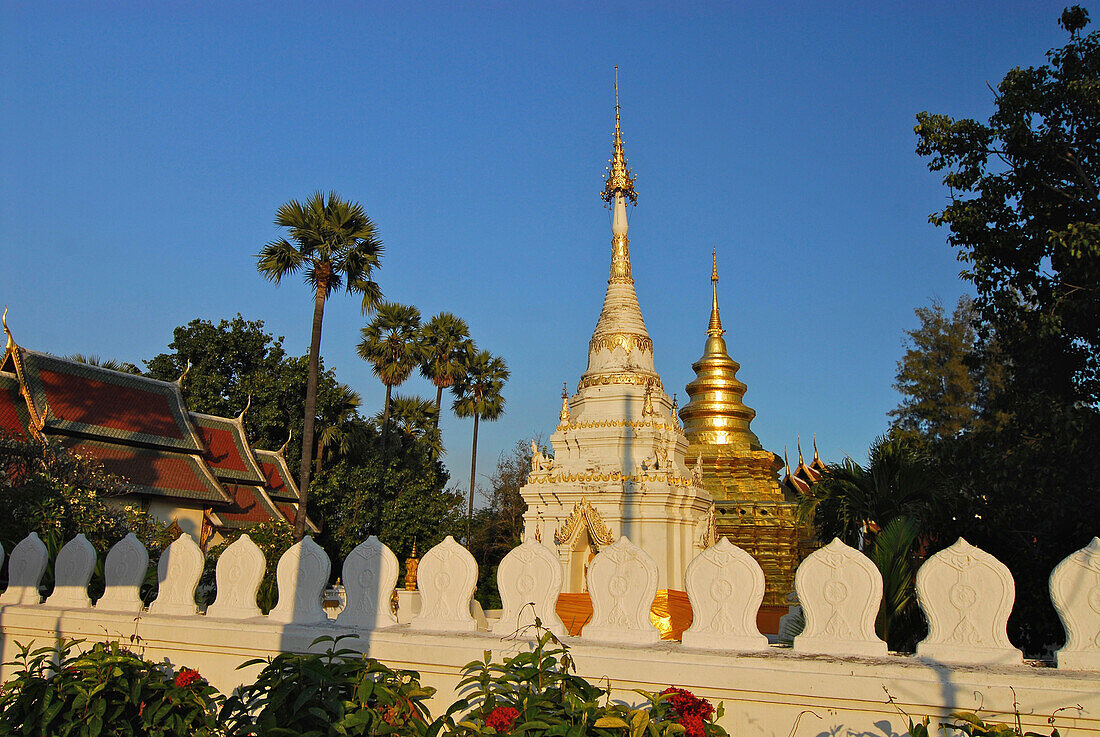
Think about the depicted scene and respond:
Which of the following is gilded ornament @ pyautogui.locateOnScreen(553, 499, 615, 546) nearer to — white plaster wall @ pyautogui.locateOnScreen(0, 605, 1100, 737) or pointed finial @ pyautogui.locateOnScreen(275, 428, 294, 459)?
white plaster wall @ pyautogui.locateOnScreen(0, 605, 1100, 737)

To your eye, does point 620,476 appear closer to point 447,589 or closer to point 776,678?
point 447,589

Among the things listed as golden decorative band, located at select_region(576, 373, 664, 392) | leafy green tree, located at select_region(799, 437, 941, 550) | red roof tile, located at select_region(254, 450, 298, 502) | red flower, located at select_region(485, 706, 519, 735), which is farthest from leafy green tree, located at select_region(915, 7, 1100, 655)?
red roof tile, located at select_region(254, 450, 298, 502)

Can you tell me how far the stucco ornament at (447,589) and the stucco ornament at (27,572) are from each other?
394cm

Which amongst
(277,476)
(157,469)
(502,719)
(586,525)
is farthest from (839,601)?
(277,476)

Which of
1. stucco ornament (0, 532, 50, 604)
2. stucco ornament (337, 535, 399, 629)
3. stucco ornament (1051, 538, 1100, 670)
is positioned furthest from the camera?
stucco ornament (0, 532, 50, 604)

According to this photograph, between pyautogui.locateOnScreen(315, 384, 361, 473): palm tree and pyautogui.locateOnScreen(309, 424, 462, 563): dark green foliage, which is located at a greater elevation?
pyautogui.locateOnScreen(315, 384, 361, 473): palm tree

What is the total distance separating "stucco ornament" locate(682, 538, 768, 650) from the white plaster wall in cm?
13

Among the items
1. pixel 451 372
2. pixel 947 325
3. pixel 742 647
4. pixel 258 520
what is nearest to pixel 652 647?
pixel 742 647

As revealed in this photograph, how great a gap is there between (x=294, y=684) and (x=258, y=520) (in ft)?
81.7

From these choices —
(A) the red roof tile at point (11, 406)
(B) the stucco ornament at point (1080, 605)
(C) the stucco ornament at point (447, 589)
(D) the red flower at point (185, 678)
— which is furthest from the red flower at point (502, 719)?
(A) the red roof tile at point (11, 406)

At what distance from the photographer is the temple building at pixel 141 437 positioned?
879 inches

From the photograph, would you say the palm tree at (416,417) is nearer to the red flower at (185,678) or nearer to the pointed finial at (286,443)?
the pointed finial at (286,443)

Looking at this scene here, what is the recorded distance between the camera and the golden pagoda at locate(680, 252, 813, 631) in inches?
995

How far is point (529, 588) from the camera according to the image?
510 centimetres
